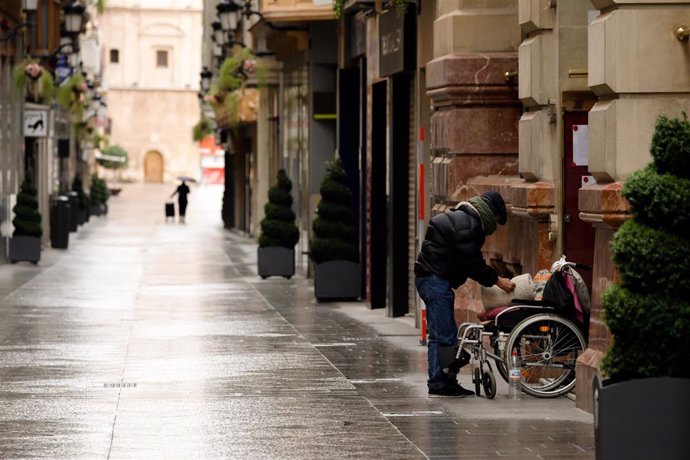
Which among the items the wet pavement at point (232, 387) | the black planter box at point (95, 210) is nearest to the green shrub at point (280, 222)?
the wet pavement at point (232, 387)

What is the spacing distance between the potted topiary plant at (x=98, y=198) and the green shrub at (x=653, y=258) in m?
58.4

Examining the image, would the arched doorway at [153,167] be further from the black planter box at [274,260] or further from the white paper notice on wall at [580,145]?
the white paper notice on wall at [580,145]

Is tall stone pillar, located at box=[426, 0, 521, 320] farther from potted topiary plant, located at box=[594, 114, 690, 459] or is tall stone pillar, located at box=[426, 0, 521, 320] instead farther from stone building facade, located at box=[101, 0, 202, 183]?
stone building facade, located at box=[101, 0, 202, 183]

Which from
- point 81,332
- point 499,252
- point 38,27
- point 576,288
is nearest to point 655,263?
point 576,288

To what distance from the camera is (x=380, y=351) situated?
16.7 metres

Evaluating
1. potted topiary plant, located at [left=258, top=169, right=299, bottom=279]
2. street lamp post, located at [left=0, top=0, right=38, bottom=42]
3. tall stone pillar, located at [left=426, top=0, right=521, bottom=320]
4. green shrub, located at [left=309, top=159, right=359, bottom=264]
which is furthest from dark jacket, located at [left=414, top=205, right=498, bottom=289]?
street lamp post, located at [left=0, top=0, right=38, bottom=42]

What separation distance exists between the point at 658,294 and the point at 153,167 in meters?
123

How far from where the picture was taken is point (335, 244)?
77.0ft

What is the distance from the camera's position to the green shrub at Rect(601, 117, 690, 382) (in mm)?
8727

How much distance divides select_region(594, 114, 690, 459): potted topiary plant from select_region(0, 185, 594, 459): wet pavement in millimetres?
1491

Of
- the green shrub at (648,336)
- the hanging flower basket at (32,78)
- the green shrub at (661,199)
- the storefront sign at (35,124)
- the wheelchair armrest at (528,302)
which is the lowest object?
the wheelchair armrest at (528,302)

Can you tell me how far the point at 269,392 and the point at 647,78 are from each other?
3.83 metres

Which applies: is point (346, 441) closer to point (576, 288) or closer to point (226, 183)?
point (576, 288)

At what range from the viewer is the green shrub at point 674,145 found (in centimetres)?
870
